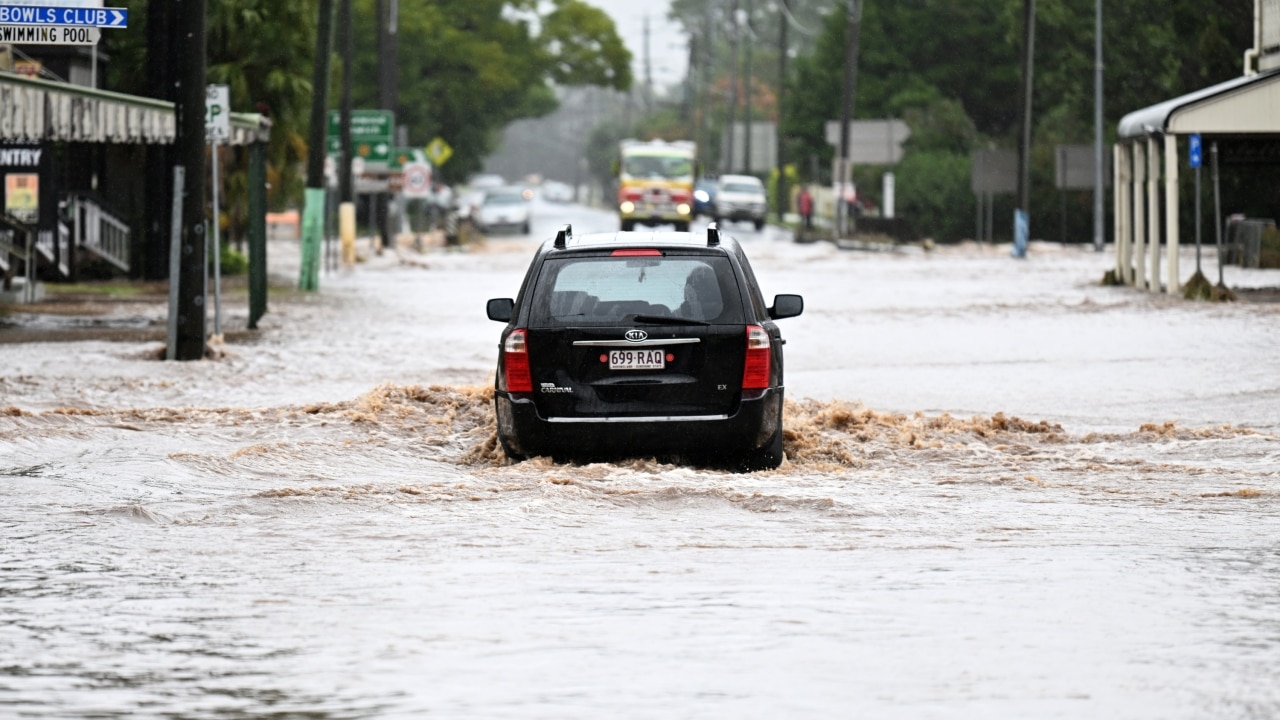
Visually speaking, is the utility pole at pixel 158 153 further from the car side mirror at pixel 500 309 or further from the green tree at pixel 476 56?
the green tree at pixel 476 56

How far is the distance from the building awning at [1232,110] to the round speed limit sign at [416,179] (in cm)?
2024

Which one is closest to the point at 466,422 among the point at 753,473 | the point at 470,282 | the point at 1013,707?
the point at 753,473

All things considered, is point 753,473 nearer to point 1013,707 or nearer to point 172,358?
point 1013,707

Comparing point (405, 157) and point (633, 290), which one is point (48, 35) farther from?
point (405, 157)

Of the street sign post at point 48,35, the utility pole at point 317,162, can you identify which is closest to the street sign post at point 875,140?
the utility pole at point 317,162

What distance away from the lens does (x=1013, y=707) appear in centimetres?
682

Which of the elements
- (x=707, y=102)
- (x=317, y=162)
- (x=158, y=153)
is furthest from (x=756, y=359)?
(x=707, y=102)

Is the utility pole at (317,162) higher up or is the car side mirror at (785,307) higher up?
the utility pole at (317,162)

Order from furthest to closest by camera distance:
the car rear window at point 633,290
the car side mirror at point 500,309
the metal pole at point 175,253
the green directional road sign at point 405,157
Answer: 1. the green directional road sign at point 405,157
2. the metal pole at point 175,253
3. the car side mirror at point 500,309
4. the car rear window at point 633,290

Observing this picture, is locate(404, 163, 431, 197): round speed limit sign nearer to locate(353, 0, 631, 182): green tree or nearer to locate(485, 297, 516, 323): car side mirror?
locate(353, 0, 631, 182): green tree

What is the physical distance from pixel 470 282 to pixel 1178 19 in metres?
26.9

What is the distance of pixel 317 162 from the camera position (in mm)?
34625

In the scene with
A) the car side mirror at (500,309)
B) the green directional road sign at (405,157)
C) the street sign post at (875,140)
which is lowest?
the car side mirror at (500,309)

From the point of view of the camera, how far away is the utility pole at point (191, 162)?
21094 millimetres
